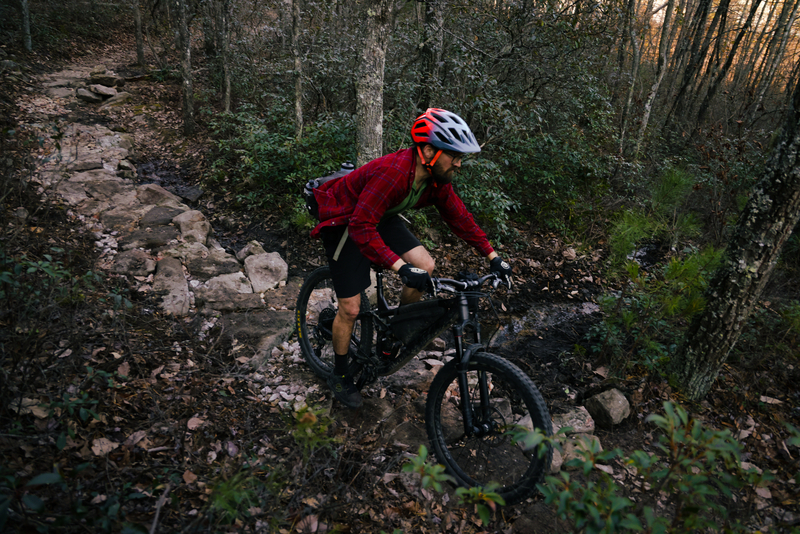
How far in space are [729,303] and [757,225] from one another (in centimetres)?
74

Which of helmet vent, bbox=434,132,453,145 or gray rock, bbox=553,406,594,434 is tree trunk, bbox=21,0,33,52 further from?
gray rock, bbox=553,406,594,434

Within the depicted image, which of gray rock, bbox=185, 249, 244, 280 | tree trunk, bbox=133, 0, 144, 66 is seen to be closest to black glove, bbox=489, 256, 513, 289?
gray rock, bbox=185, 249, 244, 280

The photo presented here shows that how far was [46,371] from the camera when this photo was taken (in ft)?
9.52

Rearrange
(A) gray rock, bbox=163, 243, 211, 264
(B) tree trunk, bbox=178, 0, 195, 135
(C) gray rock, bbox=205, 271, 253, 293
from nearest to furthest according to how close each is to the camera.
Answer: (C) gray rock, bbox=205, 271, 253, 293 → (A) gray rock, bbox=163, 243, 211, 264 → (B) tree trunk, bbox=178, 0, 195, 135

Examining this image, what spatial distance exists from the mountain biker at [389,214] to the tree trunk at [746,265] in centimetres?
237

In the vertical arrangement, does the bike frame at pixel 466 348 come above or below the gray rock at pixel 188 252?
above

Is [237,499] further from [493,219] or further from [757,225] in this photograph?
[493,219]

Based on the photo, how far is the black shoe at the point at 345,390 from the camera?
11.7 ft

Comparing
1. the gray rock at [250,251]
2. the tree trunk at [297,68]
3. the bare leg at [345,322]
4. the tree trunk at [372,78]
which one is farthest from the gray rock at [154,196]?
the bare leg at [345,322]

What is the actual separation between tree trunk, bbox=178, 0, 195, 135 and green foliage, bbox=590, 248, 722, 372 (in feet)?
34.3

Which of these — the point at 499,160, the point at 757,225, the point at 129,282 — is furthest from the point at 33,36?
the point at 757,225

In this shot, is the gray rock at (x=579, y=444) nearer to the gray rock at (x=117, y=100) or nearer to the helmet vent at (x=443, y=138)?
the helmet vent at (x=443, y=138)

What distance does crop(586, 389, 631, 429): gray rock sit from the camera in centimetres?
371

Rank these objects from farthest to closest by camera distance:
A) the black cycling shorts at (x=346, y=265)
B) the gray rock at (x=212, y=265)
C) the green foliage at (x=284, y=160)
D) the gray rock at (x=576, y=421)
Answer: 1. the green foliage at (x=284, y=160)
2. the gray rock at (x=212, y=265)
3. the gray rock at (x=576, y=421)
4. the black cycling shorts at (x=346, y=265)
